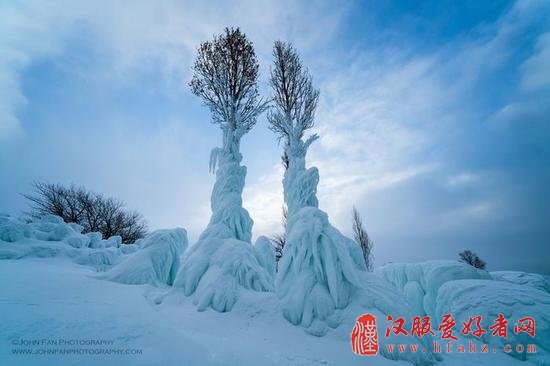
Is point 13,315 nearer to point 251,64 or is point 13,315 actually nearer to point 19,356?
point 19,356

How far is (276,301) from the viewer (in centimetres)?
509

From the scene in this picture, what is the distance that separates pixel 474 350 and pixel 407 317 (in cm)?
172

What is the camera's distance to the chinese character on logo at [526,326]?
175 inches

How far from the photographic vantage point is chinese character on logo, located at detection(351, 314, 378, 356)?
3.87m

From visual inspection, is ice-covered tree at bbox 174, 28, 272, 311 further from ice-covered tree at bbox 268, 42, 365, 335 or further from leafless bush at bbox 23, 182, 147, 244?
leafless bush at bbox 23, 182, 147, 244

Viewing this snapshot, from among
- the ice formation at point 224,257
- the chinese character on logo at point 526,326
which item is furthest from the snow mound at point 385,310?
the ice formation at point 224,257

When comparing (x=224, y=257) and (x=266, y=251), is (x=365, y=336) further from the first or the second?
(x=266, y=251)

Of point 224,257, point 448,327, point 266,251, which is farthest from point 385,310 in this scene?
point 266,251

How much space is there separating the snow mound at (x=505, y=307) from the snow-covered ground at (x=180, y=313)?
0.06 ft

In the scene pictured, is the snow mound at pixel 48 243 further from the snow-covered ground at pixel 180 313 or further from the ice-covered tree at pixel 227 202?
the ice-covered tree at pixel 227 202

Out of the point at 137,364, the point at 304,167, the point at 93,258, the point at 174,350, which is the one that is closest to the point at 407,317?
the point at 174,350

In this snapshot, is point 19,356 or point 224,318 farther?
point 224,318

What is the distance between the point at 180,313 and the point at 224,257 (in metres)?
1.65

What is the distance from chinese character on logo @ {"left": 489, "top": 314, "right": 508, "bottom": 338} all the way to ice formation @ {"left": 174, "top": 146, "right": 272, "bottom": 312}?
468 centimetres
